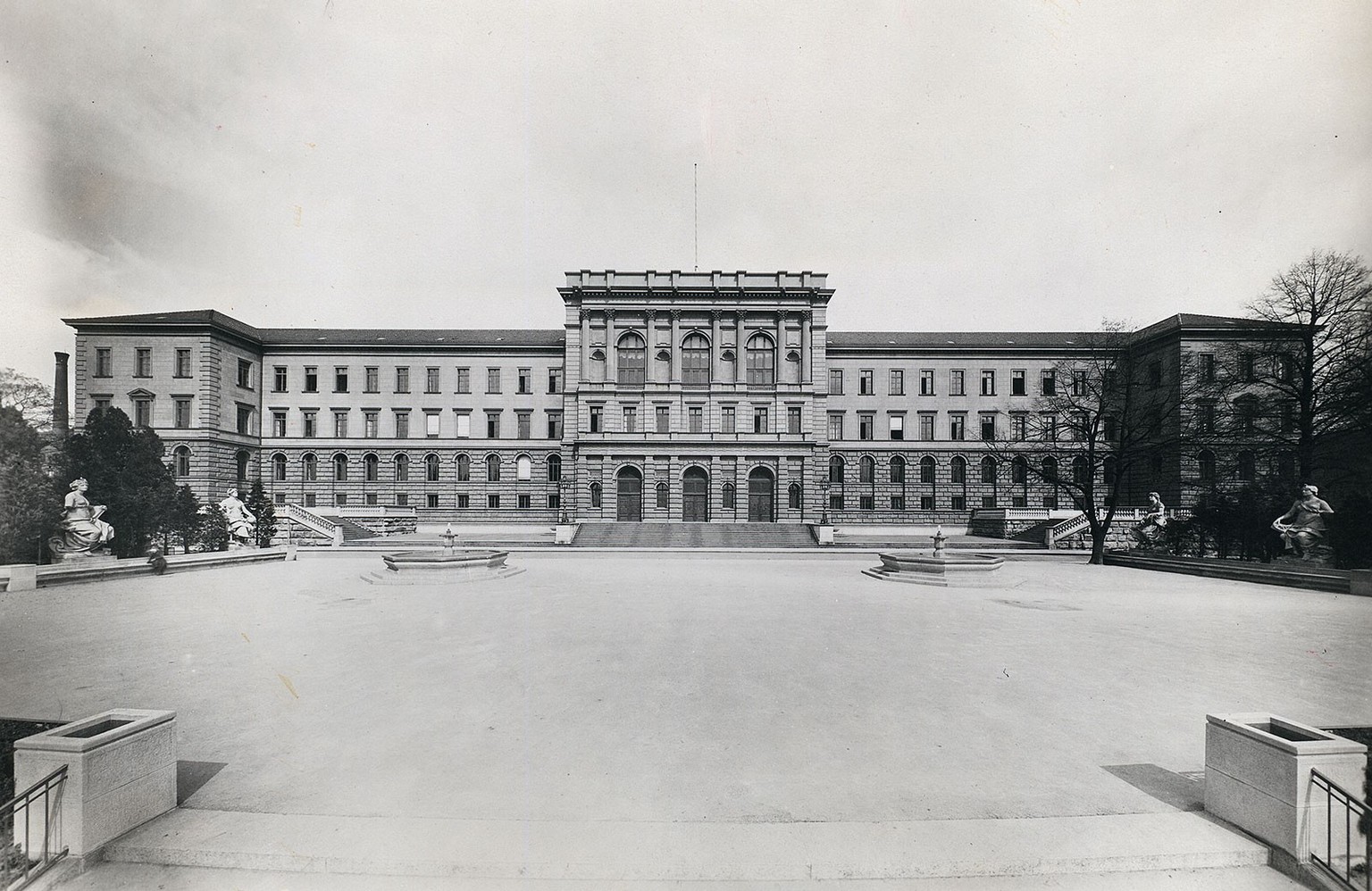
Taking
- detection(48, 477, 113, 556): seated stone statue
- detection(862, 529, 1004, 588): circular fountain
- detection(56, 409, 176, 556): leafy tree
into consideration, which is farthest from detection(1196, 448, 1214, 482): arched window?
detection(56, 409, 176, 556): leafy tree

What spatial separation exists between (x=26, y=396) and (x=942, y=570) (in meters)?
21.1

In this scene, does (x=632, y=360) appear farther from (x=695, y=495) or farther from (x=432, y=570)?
Result: (x=432, y=570)

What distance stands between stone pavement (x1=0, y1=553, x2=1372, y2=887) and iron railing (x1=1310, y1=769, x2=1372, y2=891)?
0.82 meters

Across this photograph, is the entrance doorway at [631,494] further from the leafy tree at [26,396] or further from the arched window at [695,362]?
the leafy tree at [26,396]

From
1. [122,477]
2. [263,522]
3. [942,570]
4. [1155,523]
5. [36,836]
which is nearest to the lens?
[36,836]

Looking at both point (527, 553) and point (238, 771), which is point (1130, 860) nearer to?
point (238, 771)

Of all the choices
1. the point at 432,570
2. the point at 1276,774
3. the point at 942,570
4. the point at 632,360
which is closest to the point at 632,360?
the point at 632,360

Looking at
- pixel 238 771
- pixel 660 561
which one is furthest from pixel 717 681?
pixel 660 561

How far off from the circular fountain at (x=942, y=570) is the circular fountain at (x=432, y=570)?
13.2 meters

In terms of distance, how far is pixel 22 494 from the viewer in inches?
564

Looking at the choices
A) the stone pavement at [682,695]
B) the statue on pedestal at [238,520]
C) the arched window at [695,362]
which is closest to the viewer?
the stone pavement at [682,695]

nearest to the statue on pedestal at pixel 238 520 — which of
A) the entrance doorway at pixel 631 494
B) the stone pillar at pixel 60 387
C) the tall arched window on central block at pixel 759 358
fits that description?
the stone pillar at pixel 60 387

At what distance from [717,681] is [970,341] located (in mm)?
48484

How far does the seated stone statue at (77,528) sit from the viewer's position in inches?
656
